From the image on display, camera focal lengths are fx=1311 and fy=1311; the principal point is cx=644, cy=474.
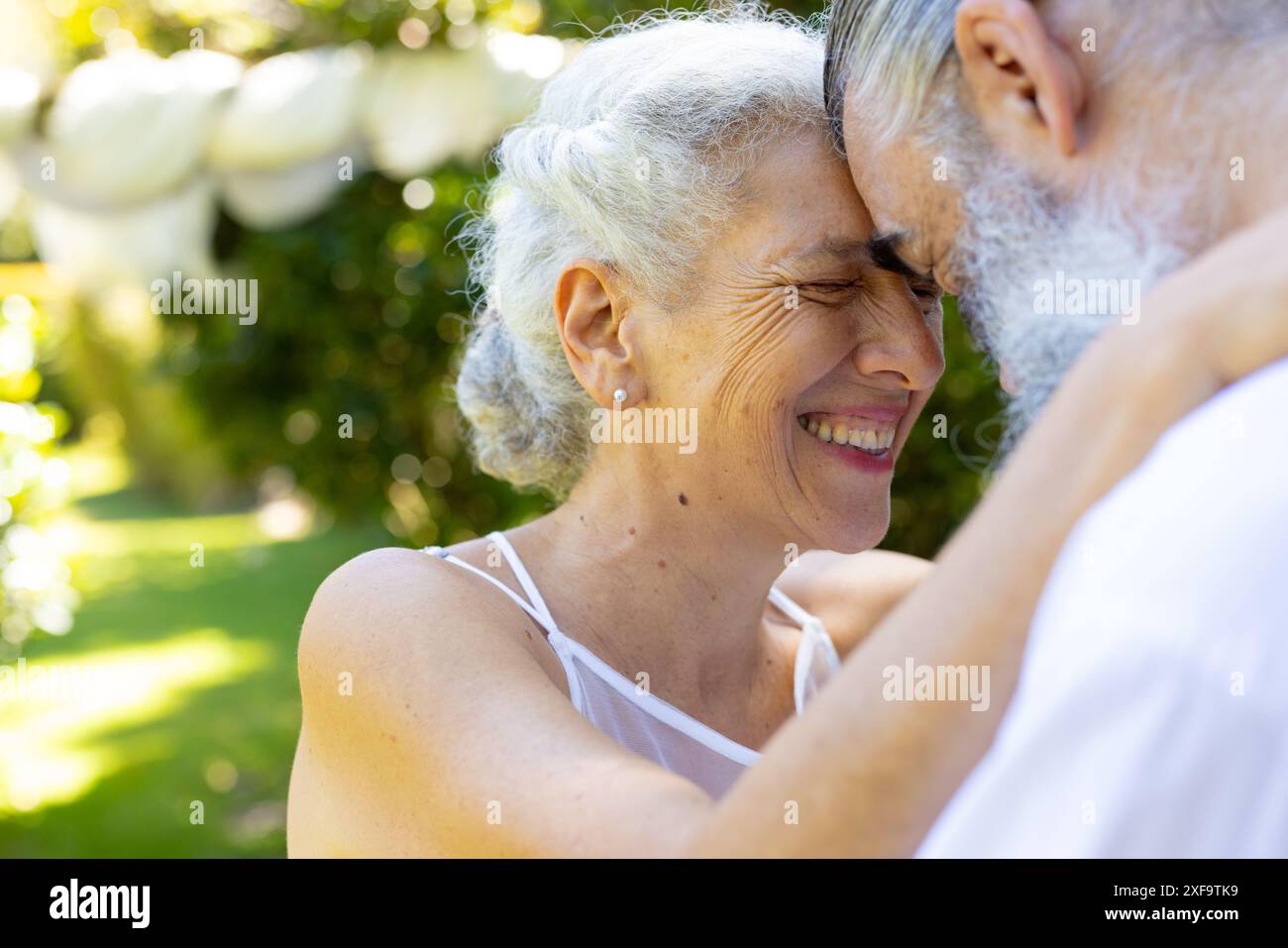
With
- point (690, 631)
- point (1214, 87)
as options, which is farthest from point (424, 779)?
point (1214, 87)

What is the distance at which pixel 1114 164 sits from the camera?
1.71 metres

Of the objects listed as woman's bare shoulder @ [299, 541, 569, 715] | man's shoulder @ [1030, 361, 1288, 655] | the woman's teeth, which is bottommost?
woman's bare shoulder @ [299, 541, 569, 715]

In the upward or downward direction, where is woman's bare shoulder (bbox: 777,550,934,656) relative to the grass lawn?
upward

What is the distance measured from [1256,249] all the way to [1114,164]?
415 mm

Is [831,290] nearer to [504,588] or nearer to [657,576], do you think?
[657,576]

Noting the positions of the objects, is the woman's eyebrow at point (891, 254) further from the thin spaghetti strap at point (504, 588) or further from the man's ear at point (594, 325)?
the thin spaghetti strap at point (504, 588)

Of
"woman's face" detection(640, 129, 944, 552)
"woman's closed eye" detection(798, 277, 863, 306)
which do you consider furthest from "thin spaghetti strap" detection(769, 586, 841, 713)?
"woman's closed eye" detection(798, 277, 863, 306)

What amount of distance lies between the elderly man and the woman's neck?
73 cm

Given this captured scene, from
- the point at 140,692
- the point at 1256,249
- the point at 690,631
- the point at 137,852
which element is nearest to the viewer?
the point at 1256,249

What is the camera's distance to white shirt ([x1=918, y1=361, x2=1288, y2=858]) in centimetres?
121

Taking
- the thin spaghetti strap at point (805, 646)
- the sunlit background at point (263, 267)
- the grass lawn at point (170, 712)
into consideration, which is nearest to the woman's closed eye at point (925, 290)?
the thin spaghetti strap at point (805, 646)

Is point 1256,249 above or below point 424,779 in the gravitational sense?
above

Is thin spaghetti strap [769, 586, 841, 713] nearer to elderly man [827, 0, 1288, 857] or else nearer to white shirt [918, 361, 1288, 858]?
elderly man [827, 0, 1288, 857]
